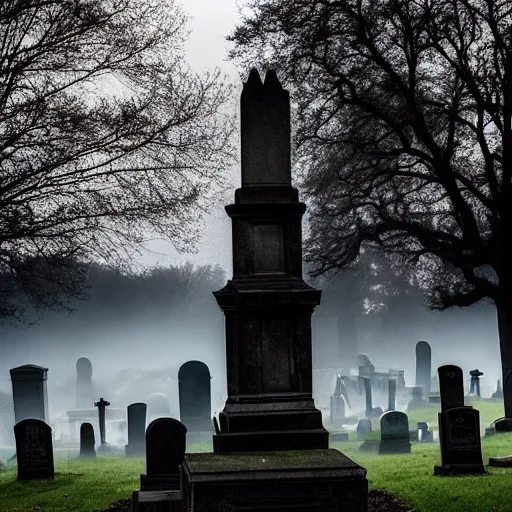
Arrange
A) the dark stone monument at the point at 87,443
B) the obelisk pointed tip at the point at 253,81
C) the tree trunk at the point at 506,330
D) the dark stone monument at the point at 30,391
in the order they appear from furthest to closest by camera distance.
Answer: the dark stone monument at the point at 30,391 → the dark stone monument at the point at 87,443 → the tree trunk at the point at 506,330 → the obelisk pointed tip at the point at 253,81

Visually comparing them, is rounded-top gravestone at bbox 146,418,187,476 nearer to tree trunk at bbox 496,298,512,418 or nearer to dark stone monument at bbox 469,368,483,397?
tree trunk at bbox 496,298,512,418

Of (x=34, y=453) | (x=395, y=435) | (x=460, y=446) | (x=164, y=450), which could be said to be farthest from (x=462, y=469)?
(x=34, y=453)

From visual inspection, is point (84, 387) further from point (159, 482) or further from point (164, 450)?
point (159, 482)

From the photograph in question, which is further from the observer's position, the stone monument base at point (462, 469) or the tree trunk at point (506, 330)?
the tree trunk at point (506, 330)

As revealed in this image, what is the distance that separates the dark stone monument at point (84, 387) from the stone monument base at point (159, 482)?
25.0 m

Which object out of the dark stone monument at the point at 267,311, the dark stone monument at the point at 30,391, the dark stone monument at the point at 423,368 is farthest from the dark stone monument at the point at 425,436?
the dark stone monument at the point at 267,311

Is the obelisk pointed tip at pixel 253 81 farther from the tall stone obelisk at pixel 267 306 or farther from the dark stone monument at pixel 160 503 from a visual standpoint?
the dark stone monument at pixel 160 503

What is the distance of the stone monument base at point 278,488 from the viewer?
23.6 feet

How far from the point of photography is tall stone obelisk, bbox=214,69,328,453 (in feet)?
29.1

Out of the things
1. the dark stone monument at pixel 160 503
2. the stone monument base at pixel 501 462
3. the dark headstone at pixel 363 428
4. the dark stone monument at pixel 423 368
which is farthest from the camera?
the dark stone monument at pixel 423 368

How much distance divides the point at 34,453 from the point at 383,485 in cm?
653

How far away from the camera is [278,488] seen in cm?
724

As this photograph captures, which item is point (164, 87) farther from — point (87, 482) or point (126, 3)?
point (87, 482)

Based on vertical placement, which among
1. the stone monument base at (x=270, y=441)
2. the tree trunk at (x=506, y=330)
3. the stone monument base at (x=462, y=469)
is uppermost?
the tree trunk at (x=506, y=330)
